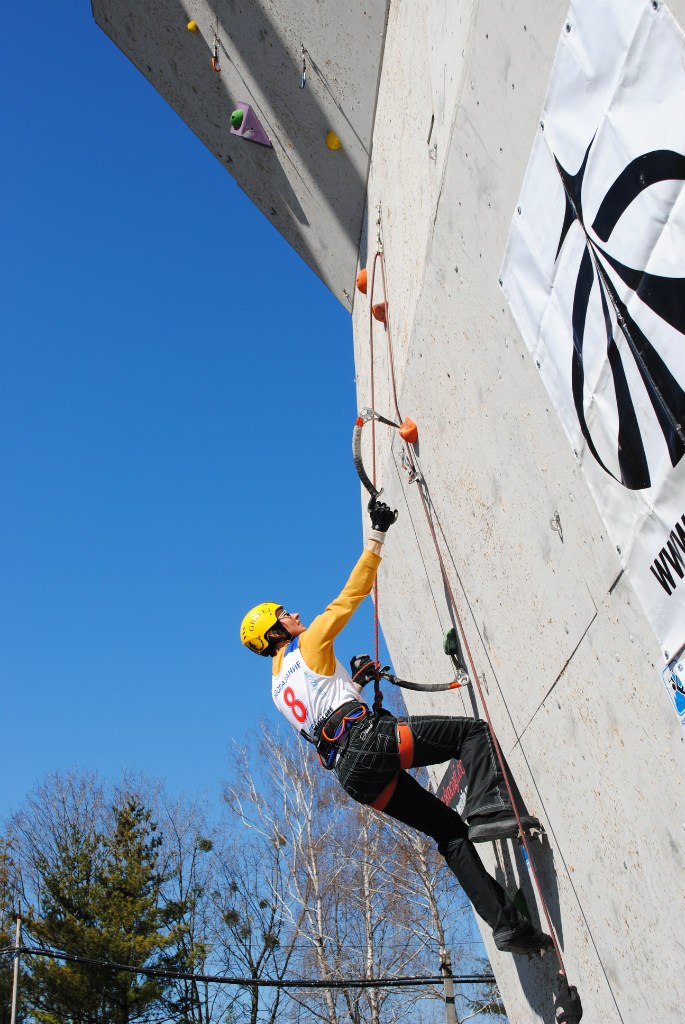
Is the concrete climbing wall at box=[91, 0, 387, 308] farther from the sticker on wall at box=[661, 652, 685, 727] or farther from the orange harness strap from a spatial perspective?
the sticker on wall at box=[661, 652, 685, 727]

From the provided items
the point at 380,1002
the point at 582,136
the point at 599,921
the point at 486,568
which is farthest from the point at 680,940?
the point at 380,1002

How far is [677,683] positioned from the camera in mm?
1859

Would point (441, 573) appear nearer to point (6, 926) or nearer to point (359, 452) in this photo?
point (359, 452)

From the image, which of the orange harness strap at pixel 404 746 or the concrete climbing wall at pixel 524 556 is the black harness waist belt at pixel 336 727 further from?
the concrete climbing wall at pixel 524 556

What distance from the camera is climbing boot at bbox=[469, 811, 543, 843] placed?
8.97ft

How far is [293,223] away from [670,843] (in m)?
3.99

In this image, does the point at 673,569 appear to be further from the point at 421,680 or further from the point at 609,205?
the point at 421,680

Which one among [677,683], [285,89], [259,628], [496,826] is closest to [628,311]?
[677,683]

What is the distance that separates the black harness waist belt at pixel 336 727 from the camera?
3.05 m

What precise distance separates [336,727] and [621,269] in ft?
6.07

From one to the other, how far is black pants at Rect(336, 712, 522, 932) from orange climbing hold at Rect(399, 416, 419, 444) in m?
1.15

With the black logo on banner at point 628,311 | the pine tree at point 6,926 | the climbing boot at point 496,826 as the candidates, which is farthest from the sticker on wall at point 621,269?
the pine tree at point 6,926

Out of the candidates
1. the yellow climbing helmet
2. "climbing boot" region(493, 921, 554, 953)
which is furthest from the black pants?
the yellow climbing helmet

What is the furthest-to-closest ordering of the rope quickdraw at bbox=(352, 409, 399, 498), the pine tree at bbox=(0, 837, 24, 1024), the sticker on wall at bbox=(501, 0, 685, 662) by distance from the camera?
the pine tree at bbox=(0, 837, 24, 1024)
the rope quickdraw at bbox=(352, 409, 399, 498)
the sticker on wall at bbox=(501, 0, 685, 662)
